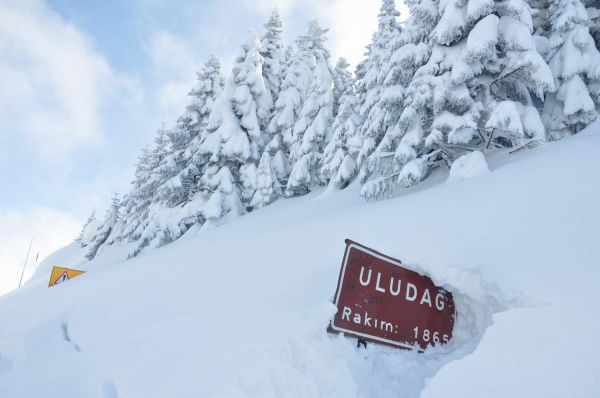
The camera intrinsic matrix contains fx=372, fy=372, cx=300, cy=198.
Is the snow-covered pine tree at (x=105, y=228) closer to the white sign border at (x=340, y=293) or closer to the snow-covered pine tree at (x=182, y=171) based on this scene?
the snow-covered pine tree at (x=182, y=171)

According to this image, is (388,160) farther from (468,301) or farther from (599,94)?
(468,301)

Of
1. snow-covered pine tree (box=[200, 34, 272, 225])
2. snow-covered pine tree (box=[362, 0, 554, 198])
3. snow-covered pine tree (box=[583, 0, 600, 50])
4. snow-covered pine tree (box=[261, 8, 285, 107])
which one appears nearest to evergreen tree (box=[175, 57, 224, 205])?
snow-covered pine tree (box=[200, 34, 272, 225])

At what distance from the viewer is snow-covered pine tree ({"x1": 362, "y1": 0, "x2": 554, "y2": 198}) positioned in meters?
10.2

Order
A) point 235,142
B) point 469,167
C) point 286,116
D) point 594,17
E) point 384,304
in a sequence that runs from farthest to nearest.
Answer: point 286,116
point 235,142
point 594,17
point 469,167
point 384,304

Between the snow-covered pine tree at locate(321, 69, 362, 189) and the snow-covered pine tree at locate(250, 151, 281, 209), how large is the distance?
3340 millimetres

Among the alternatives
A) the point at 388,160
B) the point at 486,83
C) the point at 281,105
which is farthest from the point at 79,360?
the point at 281,105

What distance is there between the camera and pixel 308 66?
85.5ft

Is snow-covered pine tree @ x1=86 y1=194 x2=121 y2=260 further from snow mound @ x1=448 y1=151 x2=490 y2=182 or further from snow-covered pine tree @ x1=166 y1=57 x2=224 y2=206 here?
snow mound @ x1=448 y1=151 x2=490 y2=182

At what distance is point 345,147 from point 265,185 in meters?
5.33

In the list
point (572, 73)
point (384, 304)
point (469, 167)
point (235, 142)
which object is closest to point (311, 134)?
point (235, 142)

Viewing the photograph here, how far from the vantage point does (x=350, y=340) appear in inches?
151

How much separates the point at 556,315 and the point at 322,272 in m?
3.08

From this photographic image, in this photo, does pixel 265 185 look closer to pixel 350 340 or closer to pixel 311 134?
pixel 311 134

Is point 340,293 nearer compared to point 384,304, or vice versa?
point 340,293
